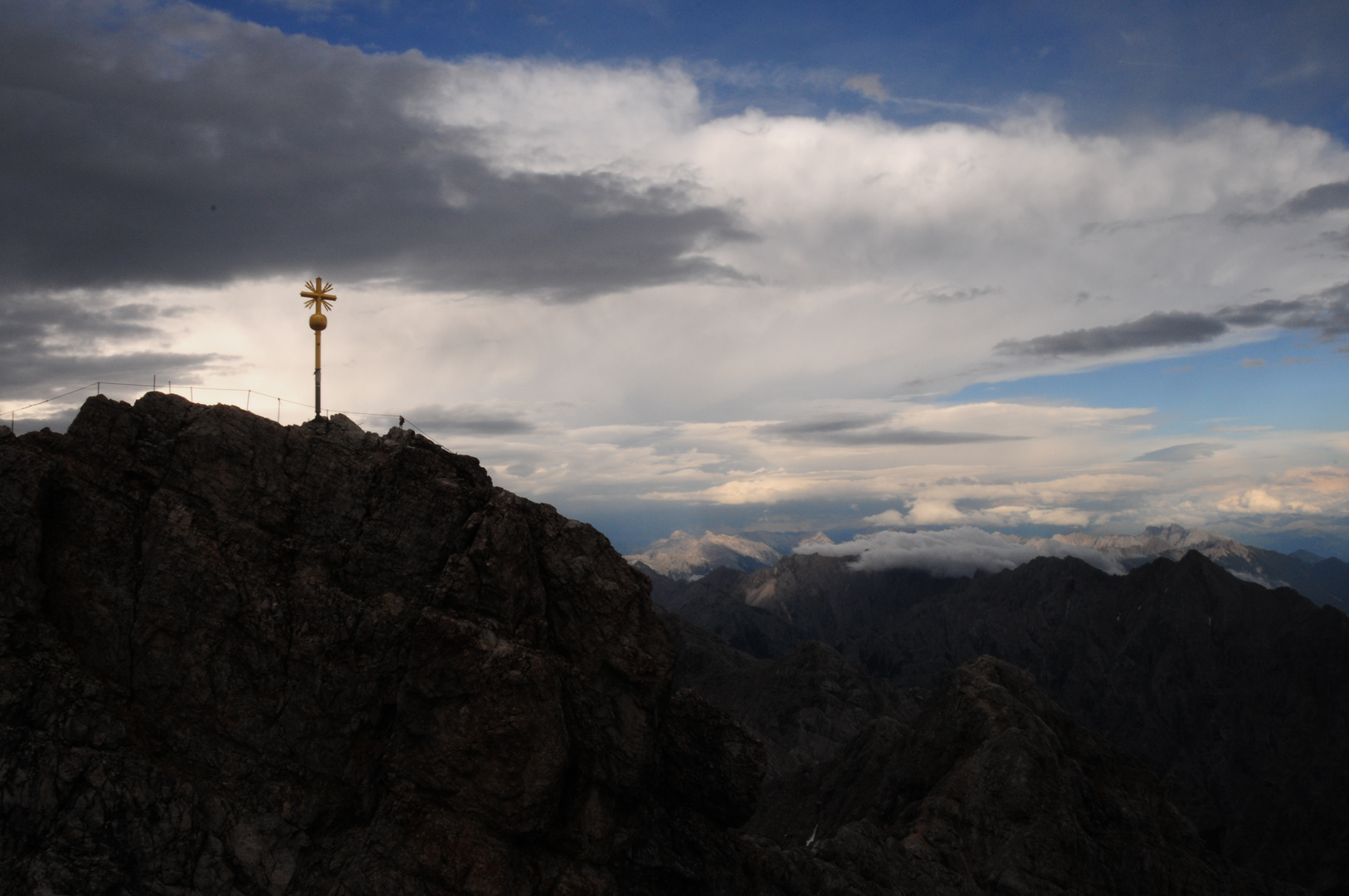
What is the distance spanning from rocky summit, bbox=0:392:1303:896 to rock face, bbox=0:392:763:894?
0.09 meters

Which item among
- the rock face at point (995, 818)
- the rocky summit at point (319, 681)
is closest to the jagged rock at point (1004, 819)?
the rock face at point (995, 818)

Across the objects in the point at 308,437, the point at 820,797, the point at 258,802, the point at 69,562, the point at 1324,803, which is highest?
the point at 308,437

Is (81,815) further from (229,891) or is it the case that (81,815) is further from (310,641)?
(310,641)

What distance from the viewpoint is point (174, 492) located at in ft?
113

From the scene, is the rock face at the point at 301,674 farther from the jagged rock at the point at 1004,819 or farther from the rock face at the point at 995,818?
the jagged rock at the point at 1004,819

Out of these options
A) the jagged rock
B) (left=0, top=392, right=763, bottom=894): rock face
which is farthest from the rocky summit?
the jagged rock

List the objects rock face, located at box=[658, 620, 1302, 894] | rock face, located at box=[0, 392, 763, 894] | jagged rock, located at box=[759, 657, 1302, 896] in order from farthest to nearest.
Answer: jagged rock, located at box=[759, 657, 1302, 896]
rock face, located at box=[658, 620, 1302, 894]
rock face, located at box=[0, 392, 763, 894]

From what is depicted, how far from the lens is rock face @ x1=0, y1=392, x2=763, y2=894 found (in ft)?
98.1

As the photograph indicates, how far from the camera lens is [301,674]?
111ft

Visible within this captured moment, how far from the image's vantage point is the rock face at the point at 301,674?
29906 mm

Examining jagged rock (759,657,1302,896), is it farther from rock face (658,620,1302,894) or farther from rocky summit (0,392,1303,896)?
rocky summit (0,392,1303,896)

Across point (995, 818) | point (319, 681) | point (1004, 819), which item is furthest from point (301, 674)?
point (1004, 819)

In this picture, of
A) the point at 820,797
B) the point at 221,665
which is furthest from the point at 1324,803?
the point at 221,665

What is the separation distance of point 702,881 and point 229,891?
806 inches
